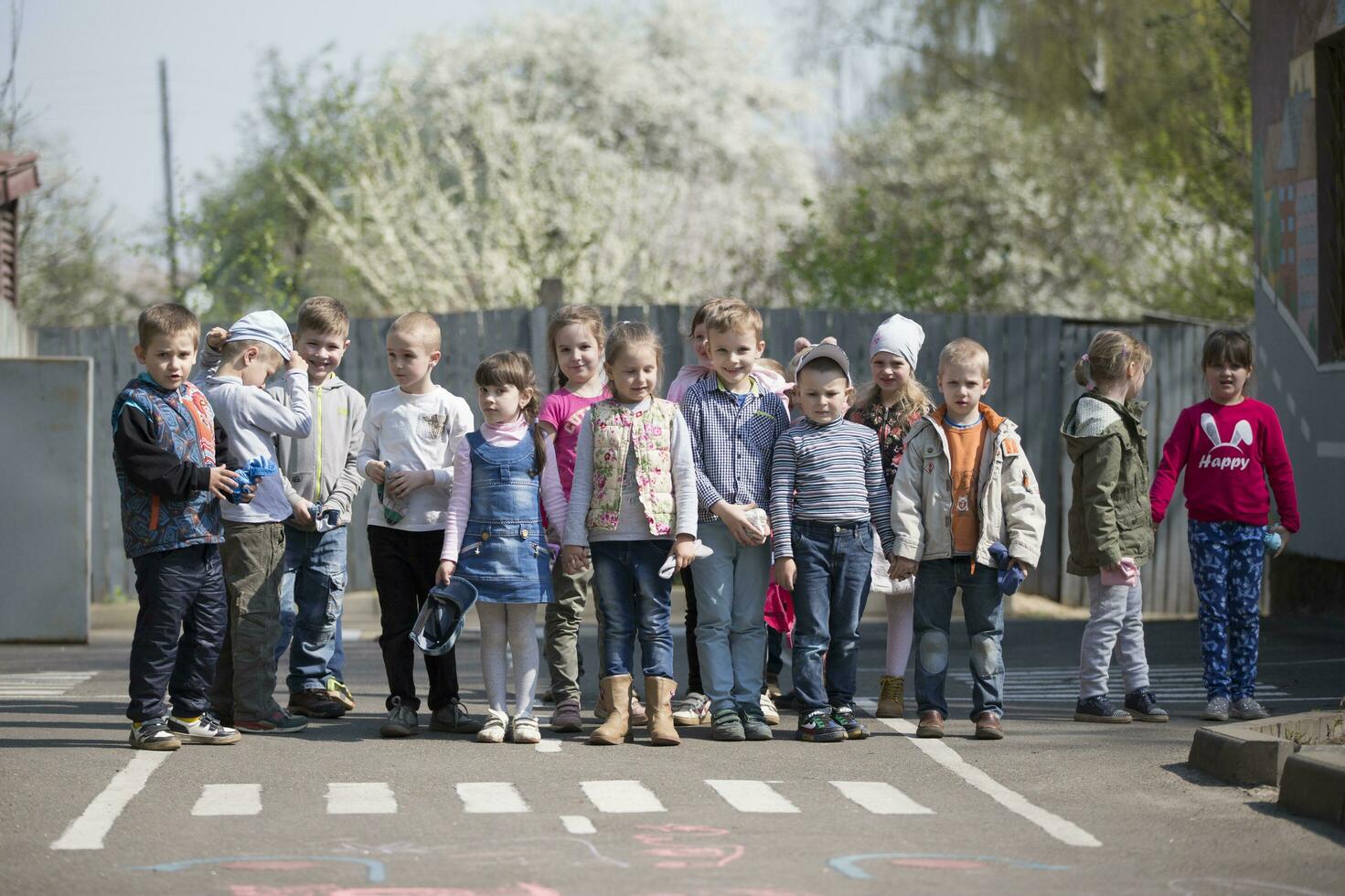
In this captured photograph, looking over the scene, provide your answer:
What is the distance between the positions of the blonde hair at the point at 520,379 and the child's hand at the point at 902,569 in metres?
1.60

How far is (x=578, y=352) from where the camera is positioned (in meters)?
7.68

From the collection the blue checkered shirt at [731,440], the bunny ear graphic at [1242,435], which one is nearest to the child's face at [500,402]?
the blue checkered shirt at [731,440]

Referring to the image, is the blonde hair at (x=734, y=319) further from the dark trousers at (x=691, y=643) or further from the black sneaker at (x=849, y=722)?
the black sneaker at (x=849, y=722)

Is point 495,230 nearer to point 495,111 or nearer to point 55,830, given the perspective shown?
point 495,111

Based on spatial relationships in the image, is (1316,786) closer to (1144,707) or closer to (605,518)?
(1144,707)

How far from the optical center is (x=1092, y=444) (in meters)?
7.91

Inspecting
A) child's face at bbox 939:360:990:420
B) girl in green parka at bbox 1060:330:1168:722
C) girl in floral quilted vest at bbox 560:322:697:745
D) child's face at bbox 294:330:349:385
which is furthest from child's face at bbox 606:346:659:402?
girl in green parka at bbox 1060:330:1168:722

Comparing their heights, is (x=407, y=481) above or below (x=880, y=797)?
above

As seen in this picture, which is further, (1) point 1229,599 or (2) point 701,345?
(1) point 1229,599

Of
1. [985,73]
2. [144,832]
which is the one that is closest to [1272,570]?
[144,832]

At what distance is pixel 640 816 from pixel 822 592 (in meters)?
1.94

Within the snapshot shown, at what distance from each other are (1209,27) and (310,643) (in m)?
15.2

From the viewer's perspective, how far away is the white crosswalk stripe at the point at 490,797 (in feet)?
19.1

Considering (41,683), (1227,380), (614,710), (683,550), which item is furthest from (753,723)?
(41,683)
